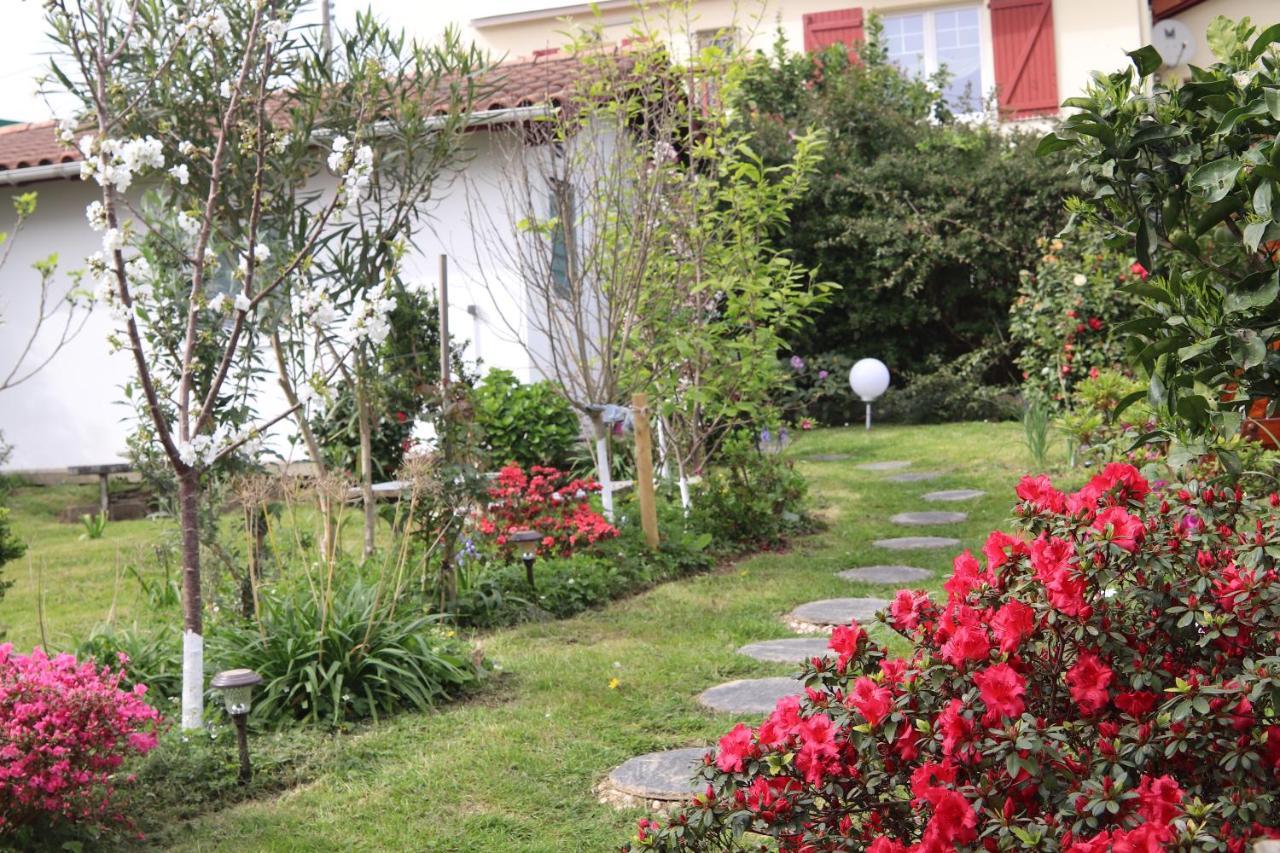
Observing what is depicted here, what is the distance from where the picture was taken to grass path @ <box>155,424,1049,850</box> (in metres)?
3.57

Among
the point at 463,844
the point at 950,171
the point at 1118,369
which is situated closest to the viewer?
the point at 463,844

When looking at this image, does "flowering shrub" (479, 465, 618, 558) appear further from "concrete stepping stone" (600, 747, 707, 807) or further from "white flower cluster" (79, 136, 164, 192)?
"white flower cluster" (79, 136, 164, 192)

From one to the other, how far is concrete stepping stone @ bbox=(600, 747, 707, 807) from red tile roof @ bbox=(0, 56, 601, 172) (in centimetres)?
494

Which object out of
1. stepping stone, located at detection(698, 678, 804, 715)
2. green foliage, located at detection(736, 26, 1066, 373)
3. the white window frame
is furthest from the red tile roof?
the white window frame

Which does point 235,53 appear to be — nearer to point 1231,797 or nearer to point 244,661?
point 244,661

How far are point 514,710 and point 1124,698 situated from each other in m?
2.84

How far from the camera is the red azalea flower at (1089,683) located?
2223 mm

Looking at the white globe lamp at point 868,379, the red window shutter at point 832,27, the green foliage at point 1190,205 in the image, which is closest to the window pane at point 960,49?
the red window shutter at point 832,27

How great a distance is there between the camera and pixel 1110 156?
2.31 meters

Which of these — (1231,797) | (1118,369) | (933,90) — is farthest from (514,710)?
(933,90)

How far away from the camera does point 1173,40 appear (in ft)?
55.8

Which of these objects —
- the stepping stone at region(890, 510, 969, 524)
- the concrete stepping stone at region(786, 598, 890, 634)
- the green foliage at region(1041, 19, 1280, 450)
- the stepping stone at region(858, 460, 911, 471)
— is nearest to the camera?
the green foliage at region(1041, 19, 1280, 450)

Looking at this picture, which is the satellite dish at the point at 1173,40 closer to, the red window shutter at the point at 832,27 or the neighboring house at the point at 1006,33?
the neighboring house at the point at 1006,33

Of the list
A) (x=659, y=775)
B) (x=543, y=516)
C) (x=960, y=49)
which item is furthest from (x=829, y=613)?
(x=960, y=49)
